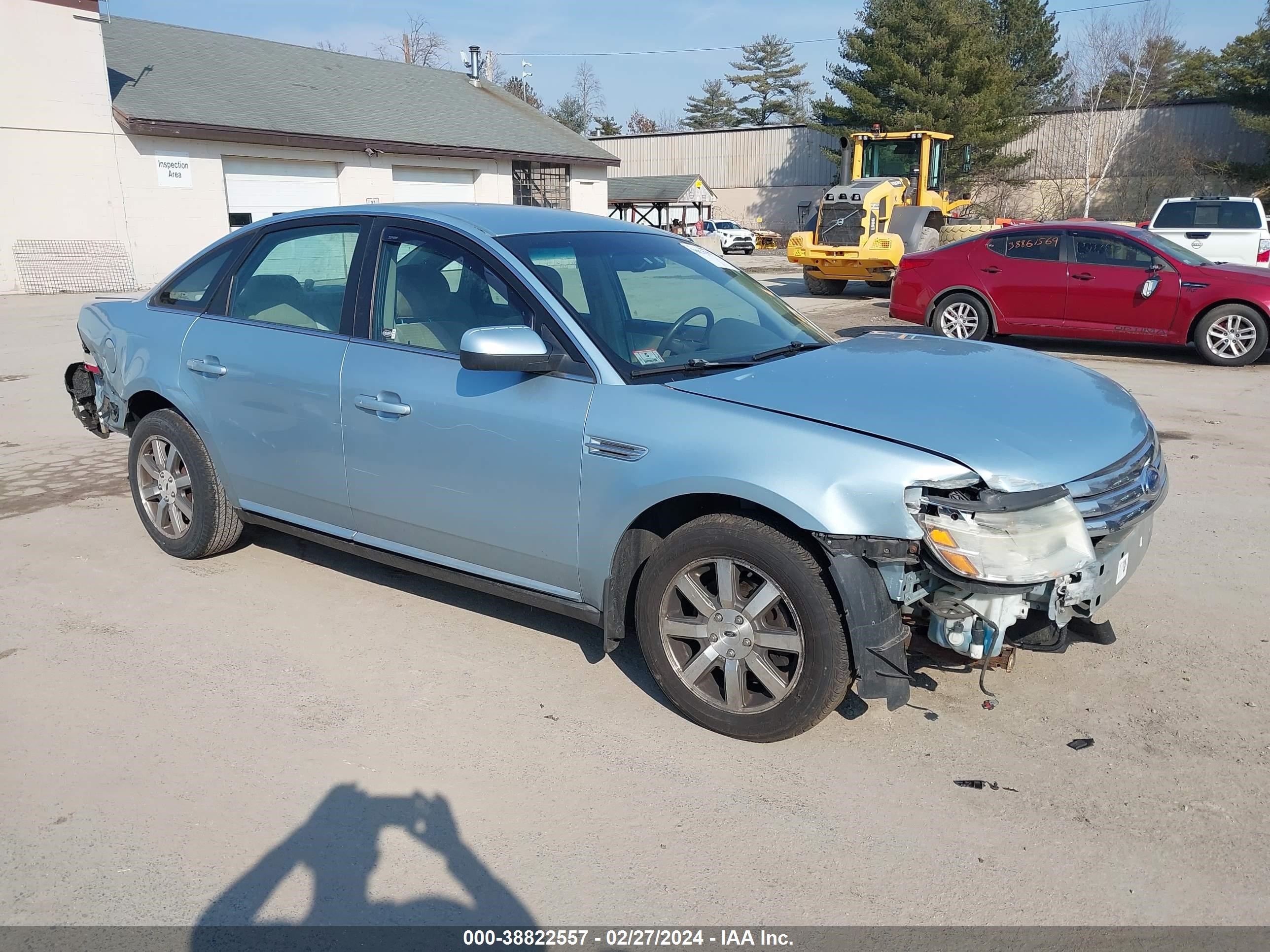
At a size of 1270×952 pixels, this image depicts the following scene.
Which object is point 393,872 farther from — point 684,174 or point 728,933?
point 684,174

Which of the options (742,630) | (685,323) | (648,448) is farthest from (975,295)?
(742,630)

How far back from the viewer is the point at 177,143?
22500mm

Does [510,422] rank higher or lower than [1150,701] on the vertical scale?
higher

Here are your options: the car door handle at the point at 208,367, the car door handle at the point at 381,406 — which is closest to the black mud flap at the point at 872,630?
the car door handle at the point at 381,406

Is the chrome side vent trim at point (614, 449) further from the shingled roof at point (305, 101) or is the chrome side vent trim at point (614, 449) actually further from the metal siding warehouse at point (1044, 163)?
the metal siding warehouse at point (1044, 163)

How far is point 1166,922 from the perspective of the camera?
8.59 ft

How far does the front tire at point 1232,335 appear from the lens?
10.8 meters

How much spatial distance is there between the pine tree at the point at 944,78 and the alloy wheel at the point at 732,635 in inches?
1670

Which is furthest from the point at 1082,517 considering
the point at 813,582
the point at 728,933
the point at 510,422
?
the point at 510,422

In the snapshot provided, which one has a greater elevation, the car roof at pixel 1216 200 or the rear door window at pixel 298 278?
the car roof at pixel 1216 200

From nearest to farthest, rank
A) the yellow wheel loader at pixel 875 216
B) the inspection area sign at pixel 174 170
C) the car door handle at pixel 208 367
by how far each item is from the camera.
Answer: the car door handle at pixel 208 367, the yellow wheel loader at pixel 875 216, the inspection area sign at pixel 174 170

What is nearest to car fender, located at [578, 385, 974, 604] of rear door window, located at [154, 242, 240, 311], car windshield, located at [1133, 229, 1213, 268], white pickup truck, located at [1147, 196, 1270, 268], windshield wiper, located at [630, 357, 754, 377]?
windshield wiper, located at [630, 357, 754, 377]

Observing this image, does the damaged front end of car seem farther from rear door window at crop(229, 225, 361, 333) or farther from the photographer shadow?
rear door window at crop(229, 225, 361, 333)

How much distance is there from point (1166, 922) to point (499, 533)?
252cm
